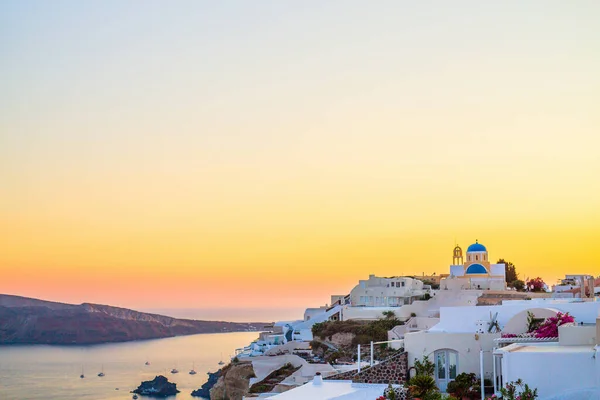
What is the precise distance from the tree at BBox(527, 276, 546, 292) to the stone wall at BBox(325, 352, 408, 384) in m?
30.5

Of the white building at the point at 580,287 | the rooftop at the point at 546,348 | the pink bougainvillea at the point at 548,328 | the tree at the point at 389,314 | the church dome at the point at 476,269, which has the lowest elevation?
the rooftop at the point at 546,348

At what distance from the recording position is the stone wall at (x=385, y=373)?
56.6 feet

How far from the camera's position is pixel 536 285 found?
47.6m

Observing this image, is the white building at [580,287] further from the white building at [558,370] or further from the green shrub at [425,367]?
the white building at [558,370]

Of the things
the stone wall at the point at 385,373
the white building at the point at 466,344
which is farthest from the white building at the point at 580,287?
the stone wall at the point at 385,373

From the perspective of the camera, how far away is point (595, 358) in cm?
1352

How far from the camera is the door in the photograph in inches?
700

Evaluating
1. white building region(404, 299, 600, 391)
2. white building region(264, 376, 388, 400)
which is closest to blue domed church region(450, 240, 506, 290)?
white building region(404, 299, 600, 391)

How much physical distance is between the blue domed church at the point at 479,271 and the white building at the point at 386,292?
2947mm

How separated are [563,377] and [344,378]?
5.76 metres

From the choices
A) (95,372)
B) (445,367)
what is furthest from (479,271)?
(95,372)

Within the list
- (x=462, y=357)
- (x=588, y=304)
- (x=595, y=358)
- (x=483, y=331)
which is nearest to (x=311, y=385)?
(x=462, y=357)

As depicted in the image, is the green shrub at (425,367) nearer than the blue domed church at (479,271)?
Yes

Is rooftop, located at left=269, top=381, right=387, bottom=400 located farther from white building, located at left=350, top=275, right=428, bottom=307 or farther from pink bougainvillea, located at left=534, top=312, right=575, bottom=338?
white building, located at left=350, top=275, right=428, bottom=307
